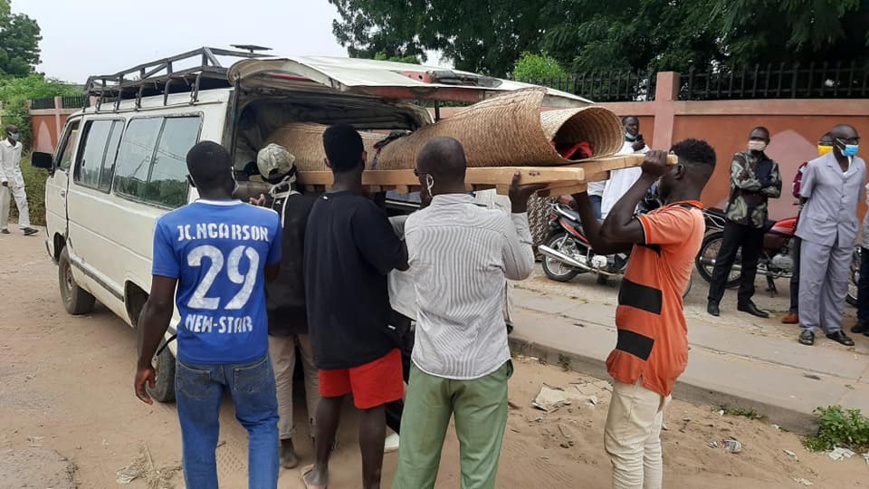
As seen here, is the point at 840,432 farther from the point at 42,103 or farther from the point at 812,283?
the point at 42,103

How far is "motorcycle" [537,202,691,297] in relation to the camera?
22.6ft

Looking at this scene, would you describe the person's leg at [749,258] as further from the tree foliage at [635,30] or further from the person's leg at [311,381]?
the person's leg at [311,381]

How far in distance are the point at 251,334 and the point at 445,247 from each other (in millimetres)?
908

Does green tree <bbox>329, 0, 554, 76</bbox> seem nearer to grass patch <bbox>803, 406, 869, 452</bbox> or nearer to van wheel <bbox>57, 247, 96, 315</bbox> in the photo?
van wheel <bbox>57, 247, 96, 315</bbox>

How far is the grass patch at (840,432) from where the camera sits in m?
3.65

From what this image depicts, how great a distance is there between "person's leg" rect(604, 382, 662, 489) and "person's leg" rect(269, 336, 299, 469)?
168 cm

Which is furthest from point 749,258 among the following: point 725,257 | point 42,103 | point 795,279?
point 42,103

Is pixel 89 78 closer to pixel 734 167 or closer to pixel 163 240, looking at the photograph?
pixel 163 240

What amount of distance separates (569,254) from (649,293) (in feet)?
15.3

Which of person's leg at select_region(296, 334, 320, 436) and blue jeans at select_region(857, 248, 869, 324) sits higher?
blue jeans at select_region(857, 248, 869, 324)

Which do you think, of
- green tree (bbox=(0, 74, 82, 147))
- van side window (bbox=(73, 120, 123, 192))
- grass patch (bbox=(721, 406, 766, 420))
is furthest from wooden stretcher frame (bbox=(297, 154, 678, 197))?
green tree (bbox=(0, 74, 82, 147))

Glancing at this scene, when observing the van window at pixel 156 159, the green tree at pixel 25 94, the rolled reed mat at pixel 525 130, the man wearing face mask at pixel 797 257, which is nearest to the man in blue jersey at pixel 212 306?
the rolled reed mat at pixel 525 130

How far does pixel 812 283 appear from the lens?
5180 mm

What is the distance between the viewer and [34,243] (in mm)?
9922
